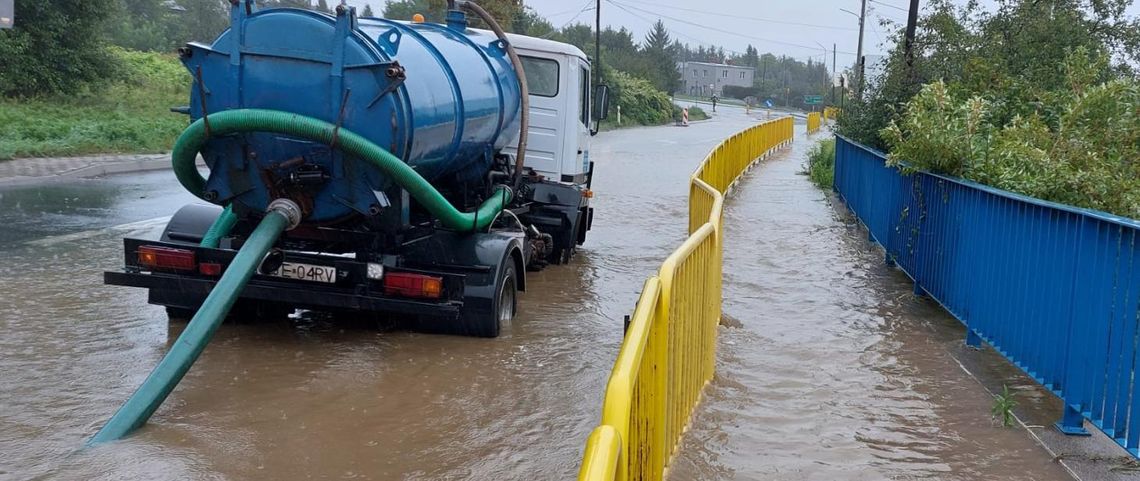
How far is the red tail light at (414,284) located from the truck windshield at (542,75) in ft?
14.3

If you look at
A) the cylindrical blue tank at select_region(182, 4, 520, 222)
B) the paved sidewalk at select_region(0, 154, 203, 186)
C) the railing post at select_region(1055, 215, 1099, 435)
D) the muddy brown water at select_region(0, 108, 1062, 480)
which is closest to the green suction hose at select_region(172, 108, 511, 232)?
the cylindrical blue tank at select_region(182, 4, 520, 222)

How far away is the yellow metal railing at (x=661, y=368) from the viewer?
271 cm

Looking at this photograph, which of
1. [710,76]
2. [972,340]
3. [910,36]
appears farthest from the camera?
[710,76]

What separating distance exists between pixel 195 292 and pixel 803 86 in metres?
148

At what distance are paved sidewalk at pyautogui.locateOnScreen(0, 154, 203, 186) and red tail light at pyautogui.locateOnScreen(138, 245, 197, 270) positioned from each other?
400 inches

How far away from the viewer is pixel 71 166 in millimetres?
18250

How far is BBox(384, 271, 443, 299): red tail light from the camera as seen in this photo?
22.4 feet

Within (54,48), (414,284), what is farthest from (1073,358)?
(54,48)

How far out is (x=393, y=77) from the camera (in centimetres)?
625

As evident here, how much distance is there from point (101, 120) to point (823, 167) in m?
17.2

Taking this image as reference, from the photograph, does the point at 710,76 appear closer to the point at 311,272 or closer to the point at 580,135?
the point at 580,135

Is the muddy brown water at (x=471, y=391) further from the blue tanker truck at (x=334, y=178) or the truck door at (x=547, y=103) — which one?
the truck door at (x=547, y=103)

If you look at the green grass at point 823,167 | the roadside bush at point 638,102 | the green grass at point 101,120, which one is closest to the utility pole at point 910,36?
the green grass at point 823,167

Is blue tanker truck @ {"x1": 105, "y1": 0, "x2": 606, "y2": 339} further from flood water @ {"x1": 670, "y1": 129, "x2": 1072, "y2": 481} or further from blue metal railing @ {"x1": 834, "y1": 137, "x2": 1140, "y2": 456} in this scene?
blue metal railing @ {"x1": 834, "y1": 137, "x2": 1140, "y2": 456}
